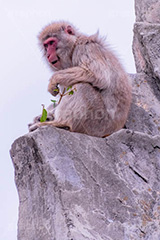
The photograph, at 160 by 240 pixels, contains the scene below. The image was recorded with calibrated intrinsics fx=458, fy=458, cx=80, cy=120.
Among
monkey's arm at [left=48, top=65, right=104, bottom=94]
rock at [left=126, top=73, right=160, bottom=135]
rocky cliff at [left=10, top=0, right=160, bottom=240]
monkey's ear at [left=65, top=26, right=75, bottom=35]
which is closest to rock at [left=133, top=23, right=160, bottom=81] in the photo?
rock at [left=126, top=73, right=160, bottom=135]

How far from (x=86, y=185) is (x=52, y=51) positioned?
6.63 feet

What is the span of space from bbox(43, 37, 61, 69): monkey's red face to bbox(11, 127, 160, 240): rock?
1.23 metres

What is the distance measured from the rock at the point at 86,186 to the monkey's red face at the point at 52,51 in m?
1.23

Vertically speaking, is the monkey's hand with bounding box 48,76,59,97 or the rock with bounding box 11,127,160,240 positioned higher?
the monkey's hand with bounding box 48,76,59,97

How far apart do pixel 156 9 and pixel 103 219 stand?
3932mm

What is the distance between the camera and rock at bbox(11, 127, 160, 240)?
3814 mm

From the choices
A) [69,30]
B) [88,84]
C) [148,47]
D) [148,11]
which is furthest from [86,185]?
[148,11]

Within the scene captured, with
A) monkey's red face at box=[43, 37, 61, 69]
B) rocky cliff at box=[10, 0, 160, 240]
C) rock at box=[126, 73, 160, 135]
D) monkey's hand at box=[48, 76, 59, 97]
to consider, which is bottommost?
rock at box=[126, 73, 160, 135]

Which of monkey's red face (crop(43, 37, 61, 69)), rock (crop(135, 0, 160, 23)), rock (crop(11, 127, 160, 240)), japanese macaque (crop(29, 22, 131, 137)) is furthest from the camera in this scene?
rock (crop(135, 0, 160, 23))

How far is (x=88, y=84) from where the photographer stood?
508 centimetres

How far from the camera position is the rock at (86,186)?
150 inches

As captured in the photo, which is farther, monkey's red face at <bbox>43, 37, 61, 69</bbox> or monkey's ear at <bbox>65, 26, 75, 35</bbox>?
monkey's ear at <bbox>65, 26, 75, 35</bbox>

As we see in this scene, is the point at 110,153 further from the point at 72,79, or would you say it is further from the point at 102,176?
the point at 72,79

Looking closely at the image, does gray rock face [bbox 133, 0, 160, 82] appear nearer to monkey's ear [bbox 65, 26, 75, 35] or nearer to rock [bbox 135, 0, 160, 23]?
rock [bbox 135, 0, 160, 23]
